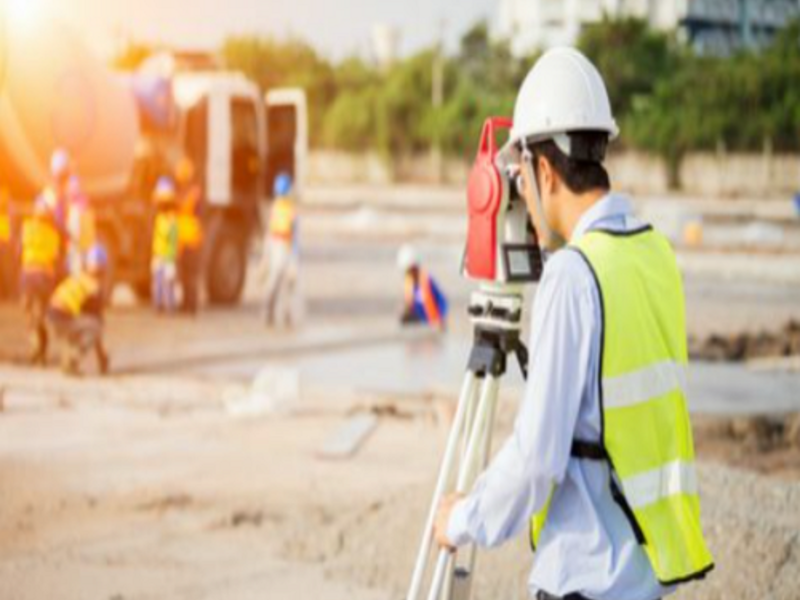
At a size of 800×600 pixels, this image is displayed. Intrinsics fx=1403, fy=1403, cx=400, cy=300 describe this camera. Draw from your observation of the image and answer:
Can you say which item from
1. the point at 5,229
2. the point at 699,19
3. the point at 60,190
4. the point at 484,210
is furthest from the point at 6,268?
the point at 699,19

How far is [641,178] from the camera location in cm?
4638

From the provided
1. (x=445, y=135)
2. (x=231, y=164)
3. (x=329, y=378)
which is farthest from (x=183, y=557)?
(x=445, y=135)

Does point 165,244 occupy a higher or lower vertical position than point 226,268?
higher

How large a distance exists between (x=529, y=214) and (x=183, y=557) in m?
3.46

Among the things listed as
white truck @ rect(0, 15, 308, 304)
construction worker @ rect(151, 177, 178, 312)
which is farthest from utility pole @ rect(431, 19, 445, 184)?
construction worker @ rect(151, 177, 178, 312)

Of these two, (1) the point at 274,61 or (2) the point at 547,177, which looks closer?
(2) the point at 547,177

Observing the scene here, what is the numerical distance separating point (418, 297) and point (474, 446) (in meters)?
10.9

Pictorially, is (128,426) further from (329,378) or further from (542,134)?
(542,134)

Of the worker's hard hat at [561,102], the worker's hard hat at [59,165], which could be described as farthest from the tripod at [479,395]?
the worker's hard hat at [59,165]

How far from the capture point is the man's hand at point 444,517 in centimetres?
240

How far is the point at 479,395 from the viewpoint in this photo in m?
2.83

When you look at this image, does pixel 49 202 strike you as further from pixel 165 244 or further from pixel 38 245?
pixel 165 244

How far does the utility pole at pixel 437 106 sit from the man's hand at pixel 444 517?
48.3m

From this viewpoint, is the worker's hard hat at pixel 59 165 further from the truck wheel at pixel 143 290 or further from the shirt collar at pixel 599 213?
the shirt collar at pixel 599 213
